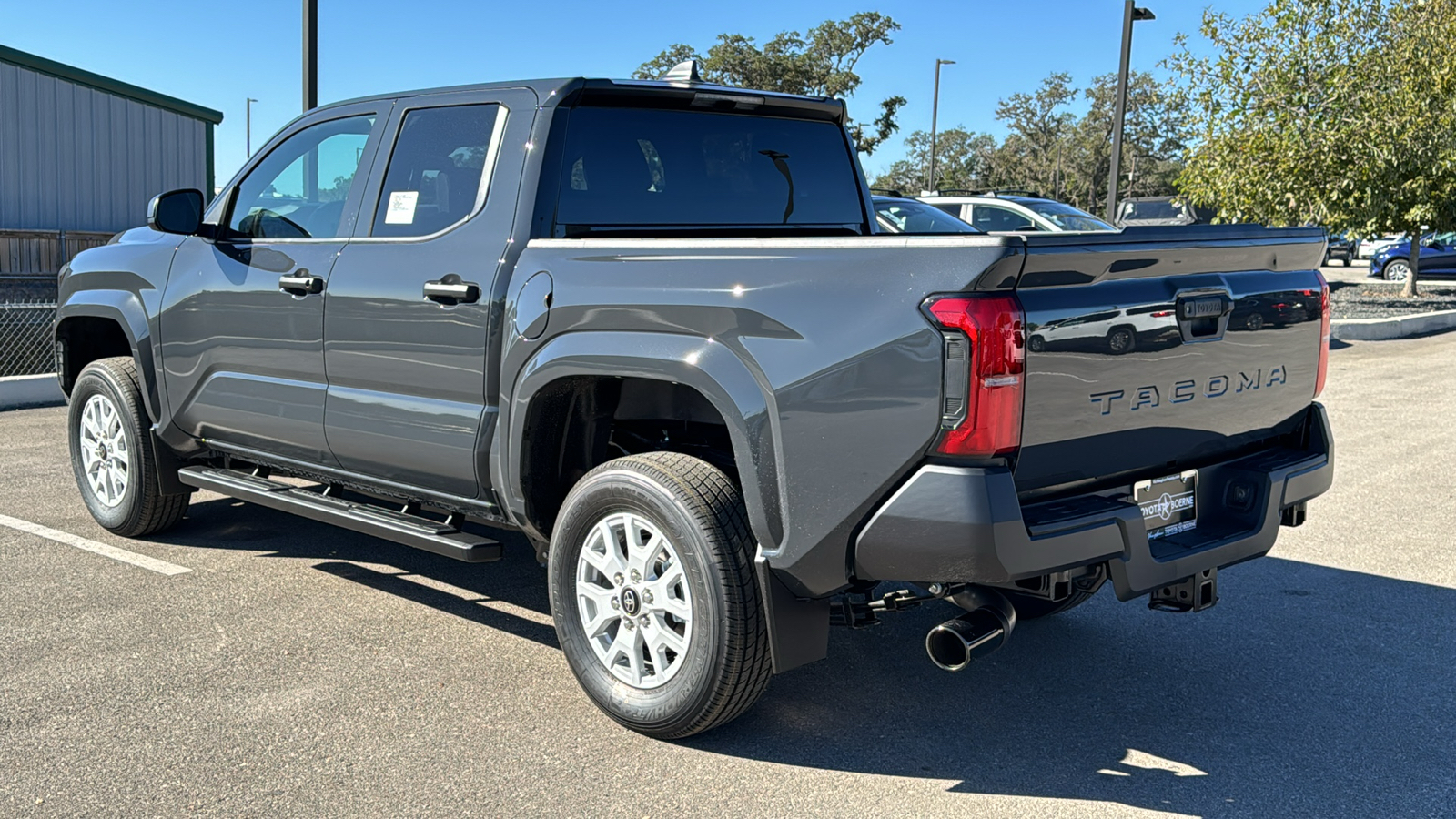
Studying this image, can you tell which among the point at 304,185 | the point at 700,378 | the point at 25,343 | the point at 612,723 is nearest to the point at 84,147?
the point at 25,343

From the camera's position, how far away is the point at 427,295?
4379 mm

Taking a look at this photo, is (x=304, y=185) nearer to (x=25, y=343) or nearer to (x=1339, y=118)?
(x=25, y=343)

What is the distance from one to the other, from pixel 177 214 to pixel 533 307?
2.25 metres

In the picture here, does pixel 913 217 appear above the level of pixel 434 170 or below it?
above

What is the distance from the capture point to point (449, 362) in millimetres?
4336

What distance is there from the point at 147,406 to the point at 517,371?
2657 mm

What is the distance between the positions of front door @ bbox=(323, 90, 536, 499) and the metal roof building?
22.4m

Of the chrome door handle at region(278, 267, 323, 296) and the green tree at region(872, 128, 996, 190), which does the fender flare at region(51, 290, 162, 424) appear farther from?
the green tree at region(872, 128, 996, 190)

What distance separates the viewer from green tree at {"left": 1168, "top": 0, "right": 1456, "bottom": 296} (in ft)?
74.8

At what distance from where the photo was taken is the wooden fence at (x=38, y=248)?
23.1 metres

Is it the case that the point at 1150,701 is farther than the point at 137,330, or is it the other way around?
the point at 137,330

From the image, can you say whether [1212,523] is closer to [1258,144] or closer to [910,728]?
[910,728]

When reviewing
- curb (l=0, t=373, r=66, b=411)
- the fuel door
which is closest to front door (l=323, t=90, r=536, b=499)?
the fuel door

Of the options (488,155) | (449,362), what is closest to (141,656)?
(449,362)
